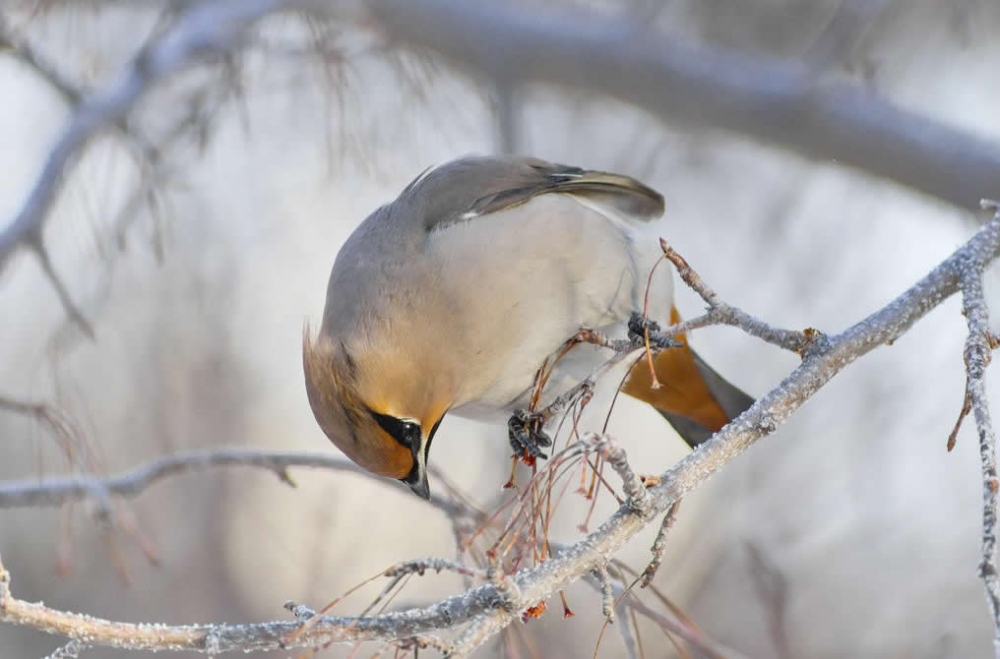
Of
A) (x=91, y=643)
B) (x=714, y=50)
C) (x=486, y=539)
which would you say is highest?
(x=714, y=50)

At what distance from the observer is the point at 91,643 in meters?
1.64

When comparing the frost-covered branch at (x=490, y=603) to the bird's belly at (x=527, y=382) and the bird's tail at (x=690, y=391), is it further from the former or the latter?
the bird's tail at (x=690, y=391)

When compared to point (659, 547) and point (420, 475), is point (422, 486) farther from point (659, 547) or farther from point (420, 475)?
point (659, 547)

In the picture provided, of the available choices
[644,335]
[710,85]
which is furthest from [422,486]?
[710,85]

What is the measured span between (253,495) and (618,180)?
5.50 meters

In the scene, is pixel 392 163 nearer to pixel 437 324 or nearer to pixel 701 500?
pixel 437 324

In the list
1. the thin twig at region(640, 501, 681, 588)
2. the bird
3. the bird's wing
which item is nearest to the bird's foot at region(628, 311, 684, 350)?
the bird

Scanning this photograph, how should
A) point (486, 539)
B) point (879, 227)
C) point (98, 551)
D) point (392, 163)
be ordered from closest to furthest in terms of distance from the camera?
point (486, 539), point (392, 163), point (879, 227), point (98, 551)

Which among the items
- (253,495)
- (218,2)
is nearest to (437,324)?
(218,2)

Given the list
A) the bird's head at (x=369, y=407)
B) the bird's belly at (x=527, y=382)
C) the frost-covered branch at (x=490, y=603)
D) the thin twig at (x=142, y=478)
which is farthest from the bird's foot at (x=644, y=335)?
the thin twig at (x=142, y=478)

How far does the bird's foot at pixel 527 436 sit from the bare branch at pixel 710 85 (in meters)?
1.55

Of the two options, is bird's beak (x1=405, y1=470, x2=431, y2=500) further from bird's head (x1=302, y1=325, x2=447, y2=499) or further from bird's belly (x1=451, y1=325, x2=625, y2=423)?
bird's belly (x1=451, y1=325, x2=625, y2=423)

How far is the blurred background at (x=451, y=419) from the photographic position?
4.01m

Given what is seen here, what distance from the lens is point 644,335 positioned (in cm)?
224
